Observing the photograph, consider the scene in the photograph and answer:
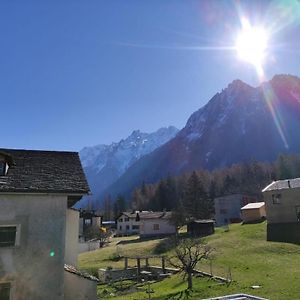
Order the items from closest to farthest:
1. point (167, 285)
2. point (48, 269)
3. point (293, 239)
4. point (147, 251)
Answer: point (48, 269)
point (167, 285)
point (293, 239)
point (147, 251)

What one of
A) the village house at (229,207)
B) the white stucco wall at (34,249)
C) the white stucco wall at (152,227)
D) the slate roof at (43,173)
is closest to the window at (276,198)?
the white stucco wall at (152,227)

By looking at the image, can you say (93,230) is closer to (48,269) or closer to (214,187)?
(214,187)

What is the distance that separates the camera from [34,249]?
1978 cm

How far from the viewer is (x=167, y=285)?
39.3 m

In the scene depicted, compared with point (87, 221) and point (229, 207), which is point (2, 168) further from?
point (87, 221)

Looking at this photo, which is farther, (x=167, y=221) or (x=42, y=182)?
(x=167, y=221)

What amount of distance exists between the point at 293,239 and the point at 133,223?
68.2m

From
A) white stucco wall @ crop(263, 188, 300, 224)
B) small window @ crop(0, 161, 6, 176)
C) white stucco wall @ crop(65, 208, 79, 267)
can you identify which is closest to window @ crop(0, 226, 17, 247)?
small window @ crop(0, 161, 6, 176)

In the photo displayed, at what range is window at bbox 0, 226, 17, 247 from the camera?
760 inches

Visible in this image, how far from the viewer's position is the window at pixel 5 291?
18812 millimetres

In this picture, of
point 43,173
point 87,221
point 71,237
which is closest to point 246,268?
point 71,237

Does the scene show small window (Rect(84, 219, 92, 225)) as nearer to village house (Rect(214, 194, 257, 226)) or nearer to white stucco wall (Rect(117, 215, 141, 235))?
white stucco wall (Rect(117, 215, 141, 235))

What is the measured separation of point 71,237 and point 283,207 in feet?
156

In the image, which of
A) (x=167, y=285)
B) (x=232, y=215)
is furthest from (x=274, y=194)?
(x=232, y=215)
